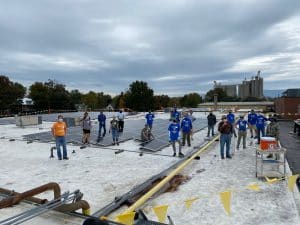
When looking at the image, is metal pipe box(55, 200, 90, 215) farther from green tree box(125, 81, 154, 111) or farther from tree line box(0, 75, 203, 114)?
green tree box(125, 81, 154, 111)

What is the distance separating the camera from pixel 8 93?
63.2m

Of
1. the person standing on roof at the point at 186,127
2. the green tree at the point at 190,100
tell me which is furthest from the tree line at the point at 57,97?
the person standing on roof at the point at 186,127

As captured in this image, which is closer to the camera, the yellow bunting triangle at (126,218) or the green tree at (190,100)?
the yellow bunting triangle at (126,218)

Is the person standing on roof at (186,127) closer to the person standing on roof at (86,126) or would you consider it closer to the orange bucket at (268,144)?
the person standing on roof at (86,126)

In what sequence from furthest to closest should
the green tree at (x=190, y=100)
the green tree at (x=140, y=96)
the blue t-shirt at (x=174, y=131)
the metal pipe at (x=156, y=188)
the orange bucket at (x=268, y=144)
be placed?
the green tree at (x=190, y=100)
the green tree at (x=140, y=96)
the blue t-shirt at (x=174, y=131)
the orange bucket at (x=268, y=144)
the metal pipe at (x=156, y=188)

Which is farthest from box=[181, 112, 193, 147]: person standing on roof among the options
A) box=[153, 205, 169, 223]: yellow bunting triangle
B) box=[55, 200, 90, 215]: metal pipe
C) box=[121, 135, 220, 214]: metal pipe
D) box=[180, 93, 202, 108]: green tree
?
box=[180, 93, 202, 108]: green tree

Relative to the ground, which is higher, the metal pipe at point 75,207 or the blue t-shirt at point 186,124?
the blue t-shirt at point 186,124

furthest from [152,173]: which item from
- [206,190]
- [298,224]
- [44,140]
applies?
[44,140]

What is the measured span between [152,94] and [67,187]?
7723 cm

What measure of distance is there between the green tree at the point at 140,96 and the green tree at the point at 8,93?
28.1 m

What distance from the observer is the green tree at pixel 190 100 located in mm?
113375

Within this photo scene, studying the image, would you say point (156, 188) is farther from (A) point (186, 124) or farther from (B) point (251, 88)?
(B) point (251, 88)

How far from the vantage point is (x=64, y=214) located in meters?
6.27

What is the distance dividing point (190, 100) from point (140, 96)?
123 feet
